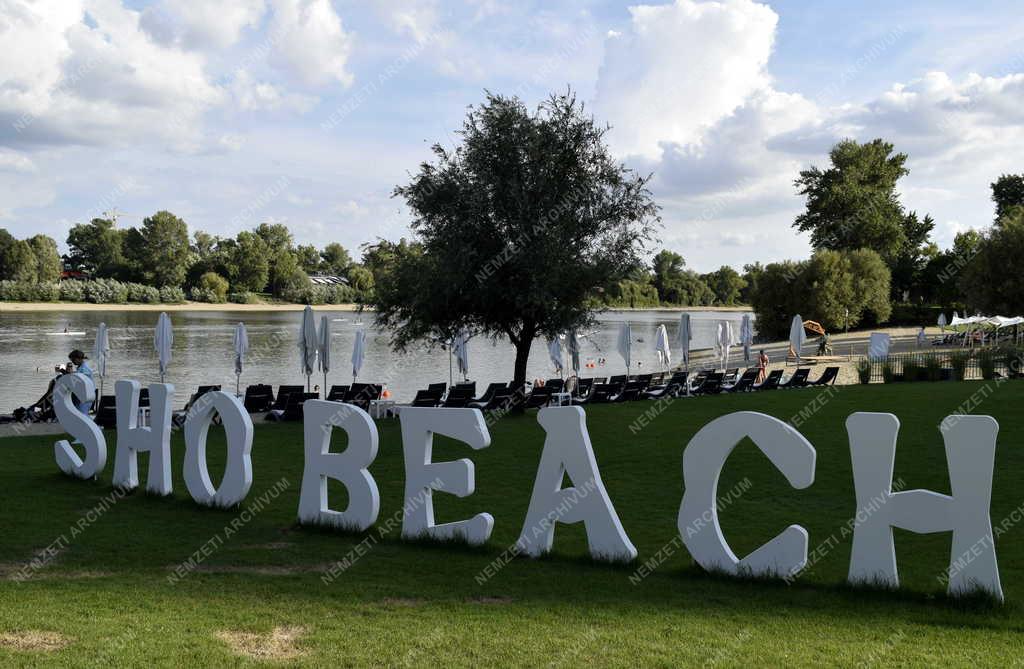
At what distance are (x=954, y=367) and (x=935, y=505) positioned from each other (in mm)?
20874

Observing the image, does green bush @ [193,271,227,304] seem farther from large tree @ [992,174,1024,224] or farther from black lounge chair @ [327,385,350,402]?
black lounge chair @ [327,385,350,402]

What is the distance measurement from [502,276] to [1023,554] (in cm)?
1225

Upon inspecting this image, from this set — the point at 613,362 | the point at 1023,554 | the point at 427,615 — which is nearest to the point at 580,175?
the point at 1023,554

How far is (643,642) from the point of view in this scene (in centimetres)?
492

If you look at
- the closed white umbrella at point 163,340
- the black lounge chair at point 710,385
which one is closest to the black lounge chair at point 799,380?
the black lounge chair at point 710,385

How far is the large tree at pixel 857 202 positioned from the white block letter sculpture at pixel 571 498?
224ft

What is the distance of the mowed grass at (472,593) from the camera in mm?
4734

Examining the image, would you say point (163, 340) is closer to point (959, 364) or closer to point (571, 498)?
point (571, 498)

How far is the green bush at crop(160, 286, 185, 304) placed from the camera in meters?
115

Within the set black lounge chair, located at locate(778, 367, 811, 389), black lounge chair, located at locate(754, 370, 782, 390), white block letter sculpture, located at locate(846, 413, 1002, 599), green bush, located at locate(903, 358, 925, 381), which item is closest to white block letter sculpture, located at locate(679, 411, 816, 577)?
white block letter sculpture, located at locate(846, 413, 1002, 599)

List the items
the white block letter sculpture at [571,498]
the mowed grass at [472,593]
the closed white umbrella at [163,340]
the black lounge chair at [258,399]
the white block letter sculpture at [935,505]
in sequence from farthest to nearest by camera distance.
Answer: the closed white umbrella at [163,340] → the black lounge chair at [258,399] → the white block letter sculpture at [571,498] → the white block letter sculpture at [935,505] → the mowed grass at [472,593]

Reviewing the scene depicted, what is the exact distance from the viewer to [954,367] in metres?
24.3

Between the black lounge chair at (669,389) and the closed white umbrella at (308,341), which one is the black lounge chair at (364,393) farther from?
the black lounge chair at (669,389)

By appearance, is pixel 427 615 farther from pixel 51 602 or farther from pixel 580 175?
pixel 580 175
